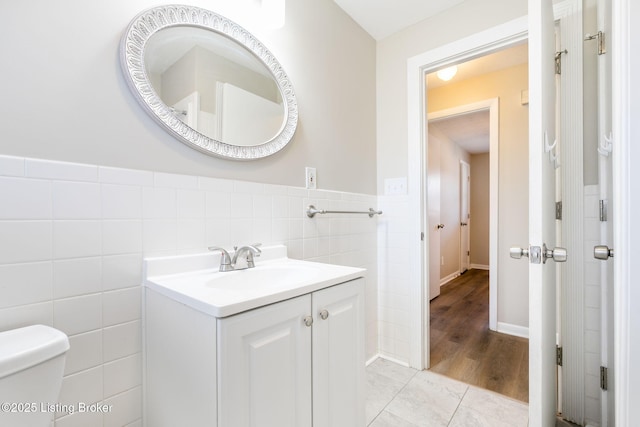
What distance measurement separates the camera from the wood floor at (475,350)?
165cm

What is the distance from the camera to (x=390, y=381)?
1653mm

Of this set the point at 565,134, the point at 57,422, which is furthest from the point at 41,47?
the point at 565,134

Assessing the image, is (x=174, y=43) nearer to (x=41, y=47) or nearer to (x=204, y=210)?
(x=41, y=47)

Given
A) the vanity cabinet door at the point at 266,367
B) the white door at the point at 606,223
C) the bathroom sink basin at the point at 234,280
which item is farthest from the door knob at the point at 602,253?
the vanity cabinet door at the point at 266,367

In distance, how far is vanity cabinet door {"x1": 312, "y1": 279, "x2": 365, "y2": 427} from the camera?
0.85 metres

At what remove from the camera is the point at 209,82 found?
1.08 metres

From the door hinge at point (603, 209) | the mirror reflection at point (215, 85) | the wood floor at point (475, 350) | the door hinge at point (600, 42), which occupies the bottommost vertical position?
the wood floor at point (475, 350)

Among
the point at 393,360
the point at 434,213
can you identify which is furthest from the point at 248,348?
the point at 434,213

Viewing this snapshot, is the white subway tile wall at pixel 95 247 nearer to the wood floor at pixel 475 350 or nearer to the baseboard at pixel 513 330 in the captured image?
the wood floor at pixel 475 350

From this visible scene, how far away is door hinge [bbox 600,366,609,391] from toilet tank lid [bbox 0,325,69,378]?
2.00 meters

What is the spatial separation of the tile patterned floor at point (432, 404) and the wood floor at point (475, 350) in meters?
0.11

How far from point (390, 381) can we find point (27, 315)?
67.5 inches

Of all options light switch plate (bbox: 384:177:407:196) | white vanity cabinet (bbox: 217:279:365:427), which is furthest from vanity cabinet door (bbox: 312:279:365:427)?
light switch plate (bbox: 384:177:407:196)

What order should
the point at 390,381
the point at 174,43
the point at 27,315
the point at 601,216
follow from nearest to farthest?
the point at 27,315, the point at 174,43, the point at 601,216, the point at 390,381
